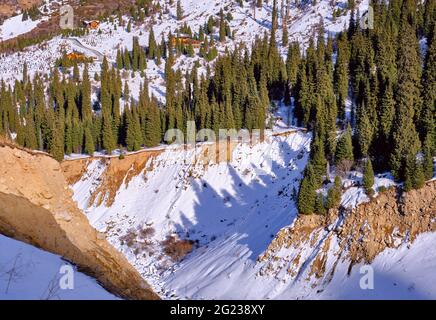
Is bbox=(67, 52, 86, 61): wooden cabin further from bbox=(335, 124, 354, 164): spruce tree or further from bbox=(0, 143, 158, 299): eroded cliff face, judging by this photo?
bbox=(335, 124, 354, 164): spruce tree

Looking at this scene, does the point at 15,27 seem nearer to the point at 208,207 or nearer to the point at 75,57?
the point at 75,57

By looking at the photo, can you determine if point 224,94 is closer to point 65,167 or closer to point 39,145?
point 65,167

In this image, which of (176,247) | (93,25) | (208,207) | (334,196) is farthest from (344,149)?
(93,25)

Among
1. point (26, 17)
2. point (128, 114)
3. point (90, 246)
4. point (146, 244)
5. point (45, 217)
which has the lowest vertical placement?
point (146, 244)

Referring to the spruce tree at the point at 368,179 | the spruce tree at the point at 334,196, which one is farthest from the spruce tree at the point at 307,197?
the spruce tree at the point at 368,179
